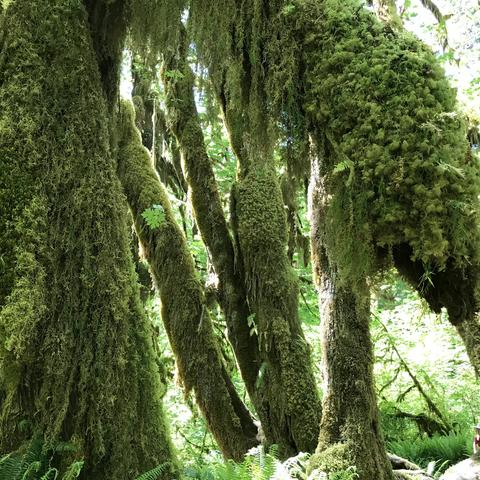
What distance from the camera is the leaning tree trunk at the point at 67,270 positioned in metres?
2.65

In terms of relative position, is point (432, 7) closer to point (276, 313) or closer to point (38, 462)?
point (276, 313)

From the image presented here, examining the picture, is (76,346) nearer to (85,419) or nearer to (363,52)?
(85,419)

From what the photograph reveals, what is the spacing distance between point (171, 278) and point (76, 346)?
3.87 metres

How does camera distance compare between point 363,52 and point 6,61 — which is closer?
point 363,52

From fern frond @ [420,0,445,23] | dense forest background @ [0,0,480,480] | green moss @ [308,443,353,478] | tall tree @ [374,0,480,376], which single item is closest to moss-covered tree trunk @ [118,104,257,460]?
dense forest background @ [0,0,480,480]

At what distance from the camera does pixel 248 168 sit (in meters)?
6.79

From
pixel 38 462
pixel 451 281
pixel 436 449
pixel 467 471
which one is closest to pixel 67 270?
pixel 38 462

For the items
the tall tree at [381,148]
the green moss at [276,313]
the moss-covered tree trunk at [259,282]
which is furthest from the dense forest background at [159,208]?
the moss-covered tree trunk at [259,282]

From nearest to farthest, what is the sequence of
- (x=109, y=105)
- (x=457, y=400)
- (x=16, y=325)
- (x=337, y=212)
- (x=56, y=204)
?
(x=337, y=212), (x=16, y=325), (x=56, y=204), (x=109, y=105), (x=457, y=400)

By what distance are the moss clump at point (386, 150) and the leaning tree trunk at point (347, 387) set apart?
9.15ft

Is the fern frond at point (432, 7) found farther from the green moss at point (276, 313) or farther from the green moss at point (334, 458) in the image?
the green moss at point (334, 458)

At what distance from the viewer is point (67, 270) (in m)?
2.80

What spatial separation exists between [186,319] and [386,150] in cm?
494

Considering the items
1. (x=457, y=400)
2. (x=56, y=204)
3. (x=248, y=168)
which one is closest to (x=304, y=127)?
(x=56, y=204)
